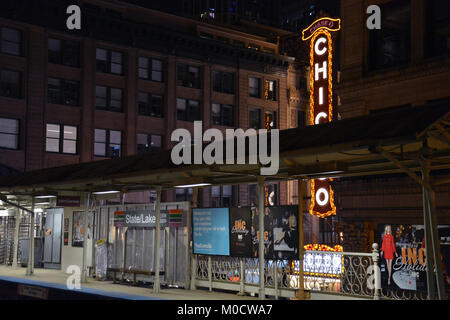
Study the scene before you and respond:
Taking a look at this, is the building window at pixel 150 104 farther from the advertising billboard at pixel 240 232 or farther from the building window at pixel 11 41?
the advertising billboard at pixel 240 232

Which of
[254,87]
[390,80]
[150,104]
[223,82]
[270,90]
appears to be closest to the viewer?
[390,80]

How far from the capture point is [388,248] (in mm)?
25641

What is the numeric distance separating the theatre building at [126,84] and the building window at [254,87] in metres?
0.13

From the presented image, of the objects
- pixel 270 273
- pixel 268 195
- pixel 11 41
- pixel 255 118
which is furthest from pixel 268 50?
pixel 270 273

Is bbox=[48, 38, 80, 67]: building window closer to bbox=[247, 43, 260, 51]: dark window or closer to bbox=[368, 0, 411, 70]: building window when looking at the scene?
bbox=[247, 43, 260, 51]: dark window

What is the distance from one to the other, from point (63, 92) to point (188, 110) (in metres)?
12.6

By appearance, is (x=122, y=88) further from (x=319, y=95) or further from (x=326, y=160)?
(x=326, y=160)

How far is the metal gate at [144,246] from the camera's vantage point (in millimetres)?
19922

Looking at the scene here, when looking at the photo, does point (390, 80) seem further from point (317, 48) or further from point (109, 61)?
point (109, 61)

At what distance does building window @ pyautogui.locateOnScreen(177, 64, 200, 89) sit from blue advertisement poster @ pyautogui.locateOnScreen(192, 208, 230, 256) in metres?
38.6

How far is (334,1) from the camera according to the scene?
7581cm

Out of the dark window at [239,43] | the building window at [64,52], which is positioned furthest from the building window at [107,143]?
the dark window at [239,43]

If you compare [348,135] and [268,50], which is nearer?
[348,135]

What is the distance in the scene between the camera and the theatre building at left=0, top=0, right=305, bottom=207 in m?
46.8
